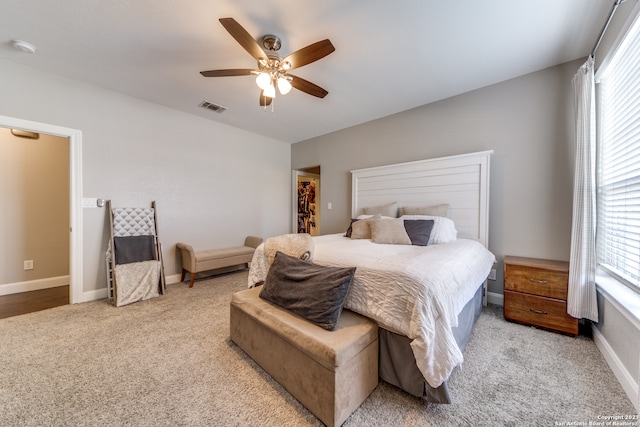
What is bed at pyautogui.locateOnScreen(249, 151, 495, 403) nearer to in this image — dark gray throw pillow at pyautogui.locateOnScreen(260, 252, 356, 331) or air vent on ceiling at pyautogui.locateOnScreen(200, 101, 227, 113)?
dark gray throw pillow at pyautogui.locateOnScreen(260, 252, 356, 331)

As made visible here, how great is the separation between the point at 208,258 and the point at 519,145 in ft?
14.2

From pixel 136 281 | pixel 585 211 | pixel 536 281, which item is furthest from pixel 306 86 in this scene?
pixel 136 281

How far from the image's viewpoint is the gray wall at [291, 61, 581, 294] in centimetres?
244

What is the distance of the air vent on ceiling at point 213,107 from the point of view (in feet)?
11.0

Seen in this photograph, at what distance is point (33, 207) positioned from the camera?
10.8 feet

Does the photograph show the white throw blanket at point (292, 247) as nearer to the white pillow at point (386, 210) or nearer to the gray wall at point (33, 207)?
the white pillow at point (386, 210)

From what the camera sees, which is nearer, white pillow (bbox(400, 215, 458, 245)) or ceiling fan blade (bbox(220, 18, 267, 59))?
ceiling fan blade (bbox(220, 18, 267, 59))

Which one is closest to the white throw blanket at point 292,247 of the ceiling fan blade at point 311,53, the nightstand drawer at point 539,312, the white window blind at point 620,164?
the ceiling fan blade at point 311,53

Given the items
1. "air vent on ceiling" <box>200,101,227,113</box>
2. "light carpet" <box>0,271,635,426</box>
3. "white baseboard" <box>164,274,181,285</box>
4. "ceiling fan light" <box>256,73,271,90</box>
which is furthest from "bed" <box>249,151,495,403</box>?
"air vent on ceiling" <box>200,101,227,113</box>

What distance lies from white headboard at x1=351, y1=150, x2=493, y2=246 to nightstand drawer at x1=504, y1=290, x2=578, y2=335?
0.70 meters

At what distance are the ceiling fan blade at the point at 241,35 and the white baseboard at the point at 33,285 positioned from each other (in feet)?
14.3

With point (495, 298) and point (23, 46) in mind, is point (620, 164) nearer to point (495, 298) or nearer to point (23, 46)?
point (495, 298)

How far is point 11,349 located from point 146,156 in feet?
7.93

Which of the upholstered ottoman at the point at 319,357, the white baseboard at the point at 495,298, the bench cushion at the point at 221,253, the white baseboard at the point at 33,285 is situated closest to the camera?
the upholstered ottoman at the point at 319,357
